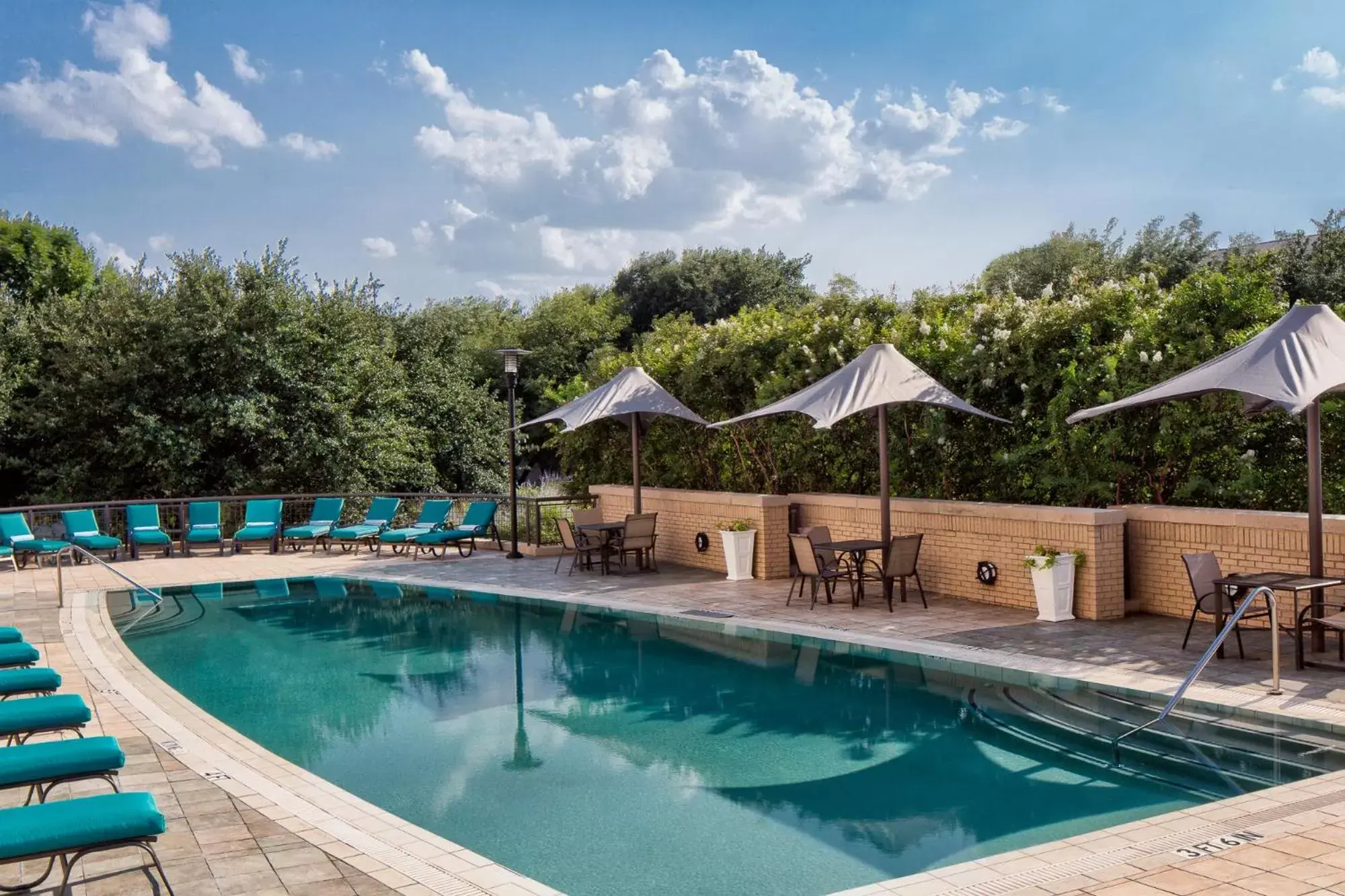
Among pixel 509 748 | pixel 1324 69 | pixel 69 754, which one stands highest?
pixel 1324 69

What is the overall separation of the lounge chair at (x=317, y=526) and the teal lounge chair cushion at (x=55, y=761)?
51.3ft

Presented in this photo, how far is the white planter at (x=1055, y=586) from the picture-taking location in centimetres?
1098

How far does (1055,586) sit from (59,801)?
8981mm

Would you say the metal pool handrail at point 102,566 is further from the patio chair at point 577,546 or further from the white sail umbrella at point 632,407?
the white sail umbrella at point 632,407

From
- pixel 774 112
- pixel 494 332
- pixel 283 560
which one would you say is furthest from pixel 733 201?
pixel 283 560

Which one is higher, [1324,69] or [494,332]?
[1324,69]

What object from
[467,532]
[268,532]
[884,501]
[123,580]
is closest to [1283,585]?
[884,501]

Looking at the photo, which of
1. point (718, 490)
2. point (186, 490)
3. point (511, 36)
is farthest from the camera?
point (186, 490)

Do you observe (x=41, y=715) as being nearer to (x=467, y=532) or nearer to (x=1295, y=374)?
(x=1295, y=374)

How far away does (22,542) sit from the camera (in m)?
18.3

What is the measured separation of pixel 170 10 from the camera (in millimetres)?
28469

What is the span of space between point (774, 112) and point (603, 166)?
15.7 metres

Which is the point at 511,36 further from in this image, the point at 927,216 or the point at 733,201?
the point at 733,201

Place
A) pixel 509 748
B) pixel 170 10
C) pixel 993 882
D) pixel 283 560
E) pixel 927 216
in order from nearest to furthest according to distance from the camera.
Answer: pixel 993 882 → pixel 509 748 → pixel 283 560 → pixel 170 10 → pixel 927 216
